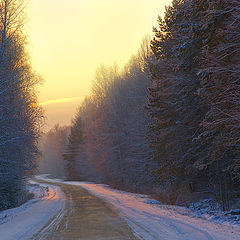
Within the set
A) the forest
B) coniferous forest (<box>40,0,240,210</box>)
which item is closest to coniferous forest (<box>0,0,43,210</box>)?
the forest

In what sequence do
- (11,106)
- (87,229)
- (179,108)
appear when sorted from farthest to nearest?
(11,106), (179,108), (87,229)

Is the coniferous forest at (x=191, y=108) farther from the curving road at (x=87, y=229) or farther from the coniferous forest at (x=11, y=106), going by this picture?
the coniferous forest at (x=11, y=106)

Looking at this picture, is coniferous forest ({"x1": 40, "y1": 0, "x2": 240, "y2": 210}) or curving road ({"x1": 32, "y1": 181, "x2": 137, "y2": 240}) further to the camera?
coniferous forest ({"x1": 40, "y1": 0, "x2": 240, "y2": 210})

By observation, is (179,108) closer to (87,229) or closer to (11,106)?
(87,229)

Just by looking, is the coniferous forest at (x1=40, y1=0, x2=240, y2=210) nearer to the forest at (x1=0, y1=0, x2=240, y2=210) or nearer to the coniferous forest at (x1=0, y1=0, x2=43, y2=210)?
the forest at (x1=0, y1=0, x2=240, y2=210)

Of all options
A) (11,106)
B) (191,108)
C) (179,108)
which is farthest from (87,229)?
(11,106)

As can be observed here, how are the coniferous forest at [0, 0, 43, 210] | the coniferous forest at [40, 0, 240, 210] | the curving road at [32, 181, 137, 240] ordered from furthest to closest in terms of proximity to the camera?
1. the coniferous forest at [0, 0, 43, 210]
2. the coniferous forest at [40, 0, 240, 210]
3. the curving road at [32, 181, 137, 240]

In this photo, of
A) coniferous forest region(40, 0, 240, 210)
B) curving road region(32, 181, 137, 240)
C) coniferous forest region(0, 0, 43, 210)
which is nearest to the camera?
curving road region(32, 181, 137, 240)

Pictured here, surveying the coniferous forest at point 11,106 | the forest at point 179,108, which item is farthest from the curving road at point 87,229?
the coniferous forest at point 11,106

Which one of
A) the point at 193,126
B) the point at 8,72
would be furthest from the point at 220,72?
the point at 8,72

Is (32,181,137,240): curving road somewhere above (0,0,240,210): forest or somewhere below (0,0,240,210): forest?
below

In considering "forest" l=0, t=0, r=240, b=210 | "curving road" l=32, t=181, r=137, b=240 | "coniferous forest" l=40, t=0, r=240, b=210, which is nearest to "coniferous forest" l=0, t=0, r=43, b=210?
"forest" l=0, t=0, r=240, b=210

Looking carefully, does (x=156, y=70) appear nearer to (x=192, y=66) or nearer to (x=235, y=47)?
(x=192, y=66)

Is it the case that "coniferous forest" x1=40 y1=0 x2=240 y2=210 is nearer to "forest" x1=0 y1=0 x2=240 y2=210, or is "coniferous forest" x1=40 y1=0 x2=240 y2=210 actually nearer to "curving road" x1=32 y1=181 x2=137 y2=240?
"forest" x1=0 y1=0 x2=240 y2=210
